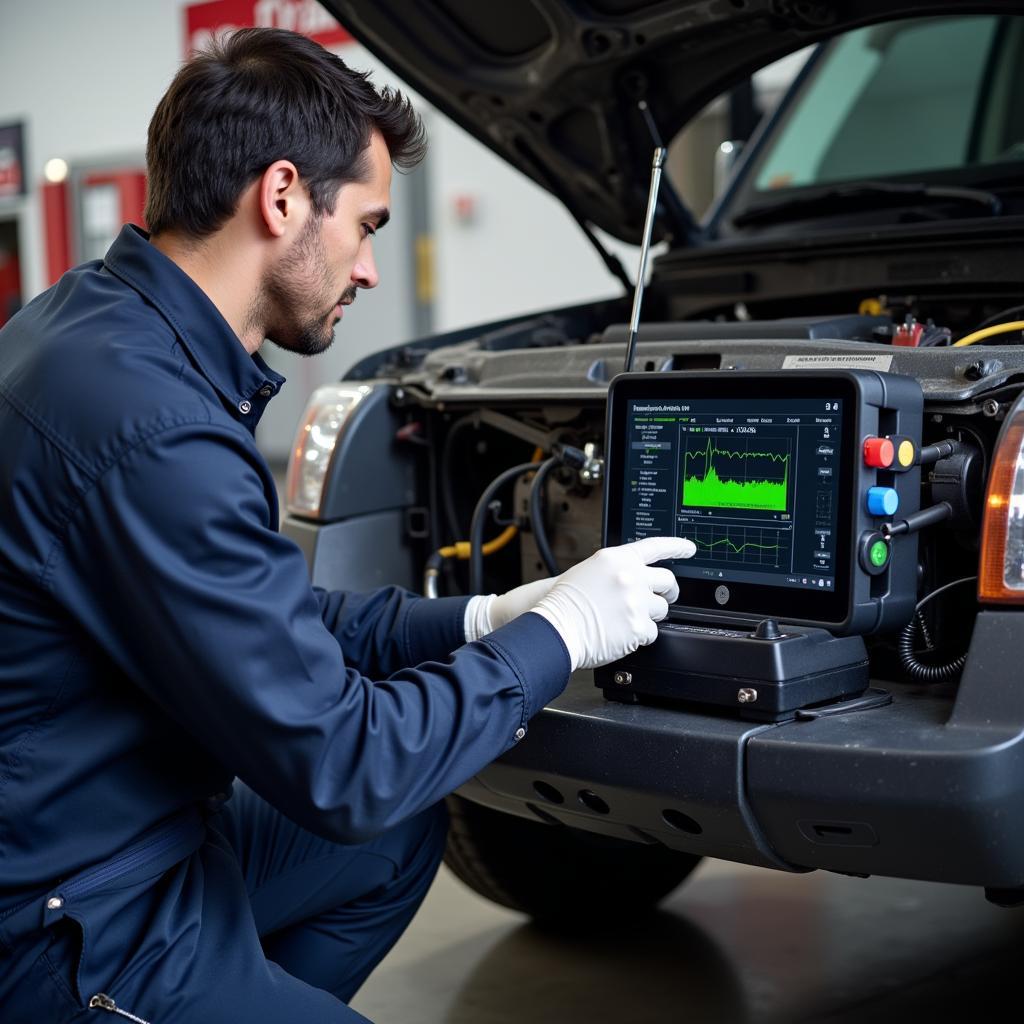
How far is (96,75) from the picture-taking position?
10.6 meters

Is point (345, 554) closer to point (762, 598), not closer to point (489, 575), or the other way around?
point (489, 575)

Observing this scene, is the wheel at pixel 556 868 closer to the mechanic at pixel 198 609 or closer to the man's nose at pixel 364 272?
the mechanic at pixel 198 609

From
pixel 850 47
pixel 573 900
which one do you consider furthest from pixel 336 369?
pixel 573 900

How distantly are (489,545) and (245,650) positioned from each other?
3.13ft

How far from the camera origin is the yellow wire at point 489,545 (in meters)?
2.43

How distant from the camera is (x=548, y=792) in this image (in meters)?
1.90

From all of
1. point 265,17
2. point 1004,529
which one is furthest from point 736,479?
point 265,17

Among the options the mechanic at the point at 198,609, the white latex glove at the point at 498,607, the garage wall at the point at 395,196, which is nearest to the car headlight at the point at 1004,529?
the mechanic at the point at 198,609

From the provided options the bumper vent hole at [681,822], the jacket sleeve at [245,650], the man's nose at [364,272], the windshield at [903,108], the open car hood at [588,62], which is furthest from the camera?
the windshield at [903,108]

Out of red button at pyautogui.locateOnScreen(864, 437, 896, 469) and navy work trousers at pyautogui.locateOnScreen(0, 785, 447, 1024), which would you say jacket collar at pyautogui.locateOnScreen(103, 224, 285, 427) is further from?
red button at pyautogui.locateOnScreen(864, 437, 896, 469)

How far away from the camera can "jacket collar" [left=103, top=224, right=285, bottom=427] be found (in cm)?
170

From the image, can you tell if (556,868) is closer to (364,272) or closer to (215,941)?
(215,941)

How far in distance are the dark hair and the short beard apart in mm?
50

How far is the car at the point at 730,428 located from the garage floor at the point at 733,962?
0.41ft
